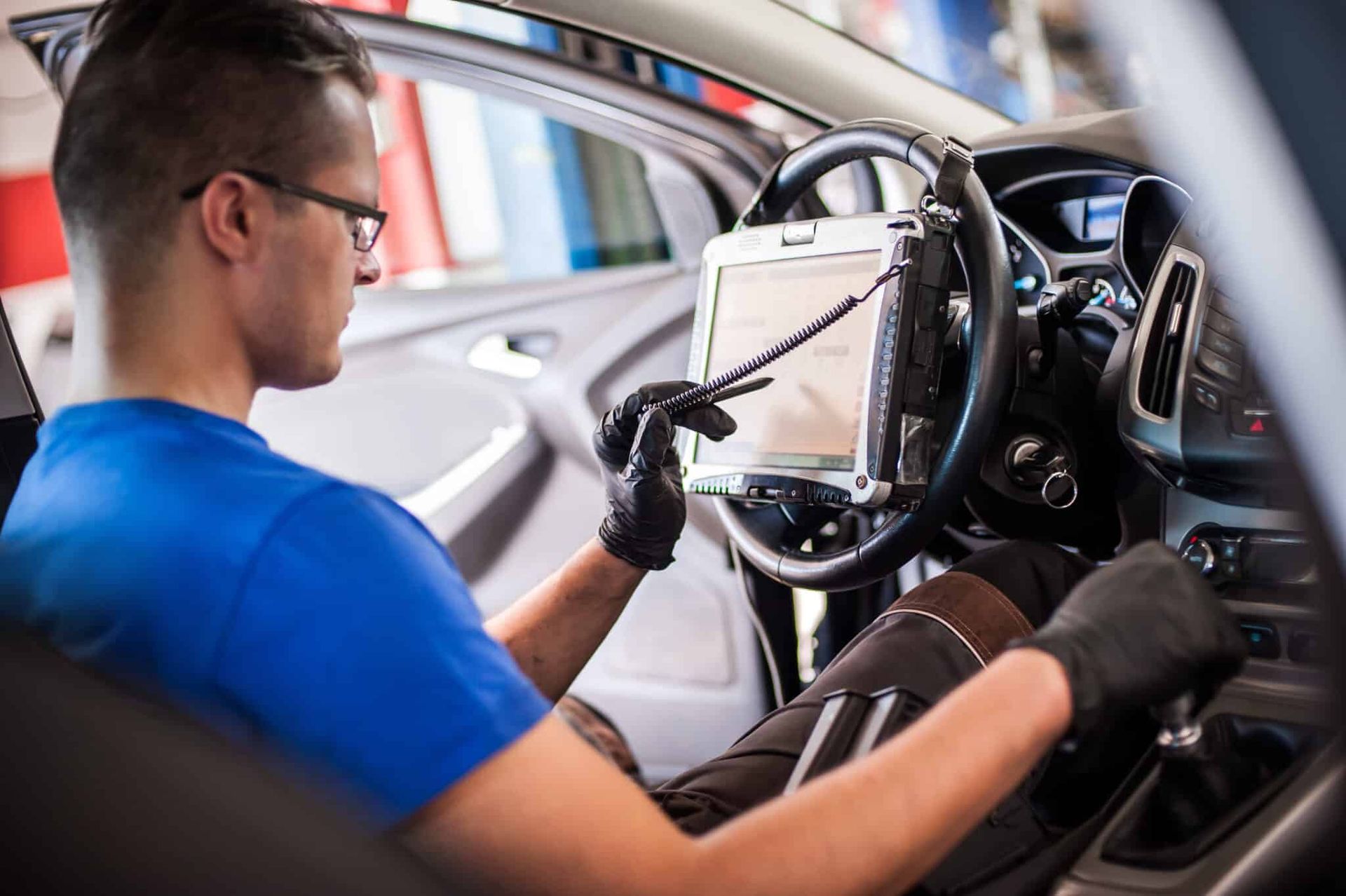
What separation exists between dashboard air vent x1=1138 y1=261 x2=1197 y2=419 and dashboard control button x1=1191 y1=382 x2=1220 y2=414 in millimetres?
22

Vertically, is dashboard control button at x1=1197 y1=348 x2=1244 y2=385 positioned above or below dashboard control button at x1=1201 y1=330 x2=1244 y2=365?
below

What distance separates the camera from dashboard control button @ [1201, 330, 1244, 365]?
3.43 ft

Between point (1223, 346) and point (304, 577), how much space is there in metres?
0.83

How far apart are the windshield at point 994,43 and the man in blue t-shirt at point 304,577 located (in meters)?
1.14

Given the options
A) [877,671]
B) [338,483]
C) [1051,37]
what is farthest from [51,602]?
[1051,37]

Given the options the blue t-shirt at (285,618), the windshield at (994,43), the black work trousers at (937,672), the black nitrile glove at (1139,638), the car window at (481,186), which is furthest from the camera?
the car window at (481,186)

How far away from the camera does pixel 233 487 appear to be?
0.71m

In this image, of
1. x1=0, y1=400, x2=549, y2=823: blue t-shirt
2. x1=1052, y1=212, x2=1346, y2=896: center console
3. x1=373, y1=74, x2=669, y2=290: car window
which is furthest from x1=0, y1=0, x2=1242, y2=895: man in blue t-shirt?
x1=373, y1=74, x2=669, y2=290: car window

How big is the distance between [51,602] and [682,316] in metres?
1.69

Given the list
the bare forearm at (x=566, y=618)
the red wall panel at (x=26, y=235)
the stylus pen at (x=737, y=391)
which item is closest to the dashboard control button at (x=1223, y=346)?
the stylus pen at (x=737, y=391)

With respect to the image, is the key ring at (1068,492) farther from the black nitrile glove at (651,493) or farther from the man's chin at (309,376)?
the man's chin at (309,376)

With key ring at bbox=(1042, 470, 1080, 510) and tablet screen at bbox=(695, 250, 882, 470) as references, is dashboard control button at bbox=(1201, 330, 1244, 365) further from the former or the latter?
tablet screen at bbox=(695, 250, 882, 470)

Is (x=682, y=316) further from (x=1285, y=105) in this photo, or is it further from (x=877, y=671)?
(x=1285, y=105)

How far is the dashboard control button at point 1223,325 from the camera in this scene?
3.45ft
